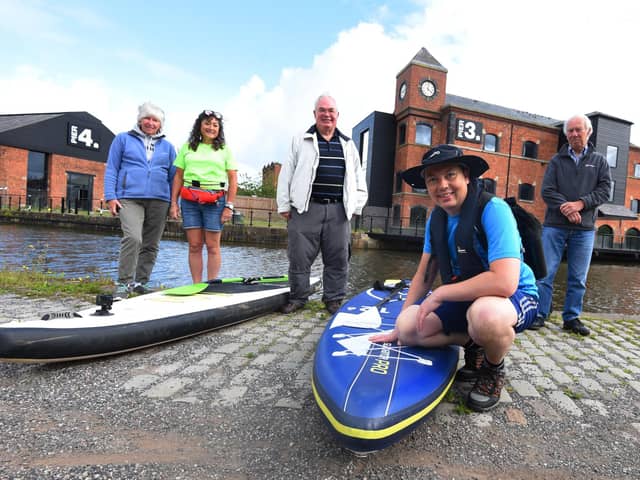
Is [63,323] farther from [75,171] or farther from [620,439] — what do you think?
[75,171]

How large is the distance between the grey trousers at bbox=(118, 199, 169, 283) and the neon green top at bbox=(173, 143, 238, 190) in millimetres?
574

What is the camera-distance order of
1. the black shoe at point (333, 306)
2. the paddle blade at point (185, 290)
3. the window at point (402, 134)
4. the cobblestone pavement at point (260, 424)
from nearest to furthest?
the cobblestone pavement at point (260, 424)
the paddle blade at point (185, 290)
the black shoe at point (333, 306)
the window at point (402, 134)

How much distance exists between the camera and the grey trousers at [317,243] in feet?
12.8

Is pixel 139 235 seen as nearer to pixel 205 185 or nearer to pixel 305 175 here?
pixel 205 185

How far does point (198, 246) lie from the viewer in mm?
4410

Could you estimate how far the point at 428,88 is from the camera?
25.6m

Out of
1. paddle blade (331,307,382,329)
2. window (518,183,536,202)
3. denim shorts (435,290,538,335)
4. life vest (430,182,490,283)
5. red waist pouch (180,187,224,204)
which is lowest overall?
paddle blade (331,307,382,329)

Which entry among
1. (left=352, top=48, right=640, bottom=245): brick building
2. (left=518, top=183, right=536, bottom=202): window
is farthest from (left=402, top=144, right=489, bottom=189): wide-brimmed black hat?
(left=518, top=183, right=536, bottom=202): window

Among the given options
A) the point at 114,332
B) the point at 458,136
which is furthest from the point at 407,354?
the point at 458,136

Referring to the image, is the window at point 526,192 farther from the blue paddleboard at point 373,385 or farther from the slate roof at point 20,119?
the slate roof at point 20,119

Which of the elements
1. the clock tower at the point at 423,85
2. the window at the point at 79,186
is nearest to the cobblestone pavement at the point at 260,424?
the clock tower at the point at 423,85

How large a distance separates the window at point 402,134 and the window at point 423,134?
0.80 metres

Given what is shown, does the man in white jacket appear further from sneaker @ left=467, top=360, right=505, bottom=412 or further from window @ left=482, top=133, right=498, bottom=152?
window @ left=482, top=133, right=498, bottom=152

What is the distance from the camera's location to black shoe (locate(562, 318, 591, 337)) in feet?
11.9
